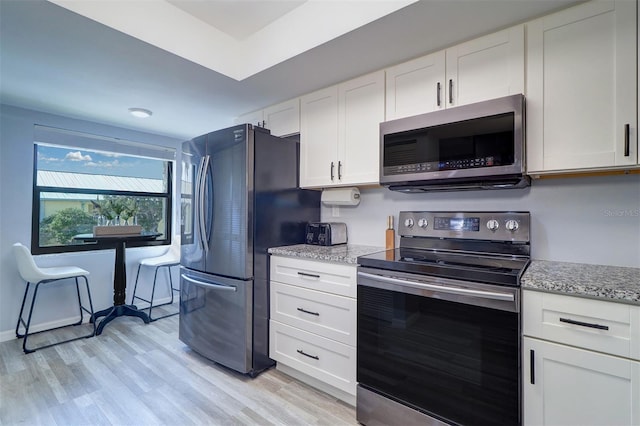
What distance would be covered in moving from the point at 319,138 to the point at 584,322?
189 cm

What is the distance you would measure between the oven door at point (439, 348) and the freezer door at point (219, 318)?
0.86m

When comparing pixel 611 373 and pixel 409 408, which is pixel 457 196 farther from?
A: pixel 409 408

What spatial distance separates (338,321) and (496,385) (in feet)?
2.88

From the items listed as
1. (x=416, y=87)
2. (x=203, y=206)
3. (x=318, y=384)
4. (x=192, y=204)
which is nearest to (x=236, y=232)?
(x=203, y=206)

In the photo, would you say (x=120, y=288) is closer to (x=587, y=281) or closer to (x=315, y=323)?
(x=315, y=323)

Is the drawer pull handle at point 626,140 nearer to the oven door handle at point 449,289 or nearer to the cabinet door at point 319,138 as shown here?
the oven door handle at point 449,289

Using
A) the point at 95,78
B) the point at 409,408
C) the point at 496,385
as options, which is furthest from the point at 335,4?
the point at 409,408

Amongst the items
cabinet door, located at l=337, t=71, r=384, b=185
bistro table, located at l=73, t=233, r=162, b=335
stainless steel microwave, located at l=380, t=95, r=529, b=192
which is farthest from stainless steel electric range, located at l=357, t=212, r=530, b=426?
bistro table, located at l=73, t=233, r=162, b=335

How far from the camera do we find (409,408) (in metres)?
1.52

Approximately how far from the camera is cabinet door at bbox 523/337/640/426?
108 centimetres

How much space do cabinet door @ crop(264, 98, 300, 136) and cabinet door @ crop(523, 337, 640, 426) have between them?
2.15m

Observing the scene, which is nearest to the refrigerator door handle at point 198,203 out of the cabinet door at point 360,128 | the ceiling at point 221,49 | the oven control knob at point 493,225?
the ceiling at point 221,49

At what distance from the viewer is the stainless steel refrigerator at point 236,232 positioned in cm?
214

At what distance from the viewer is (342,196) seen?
94.7 inches
